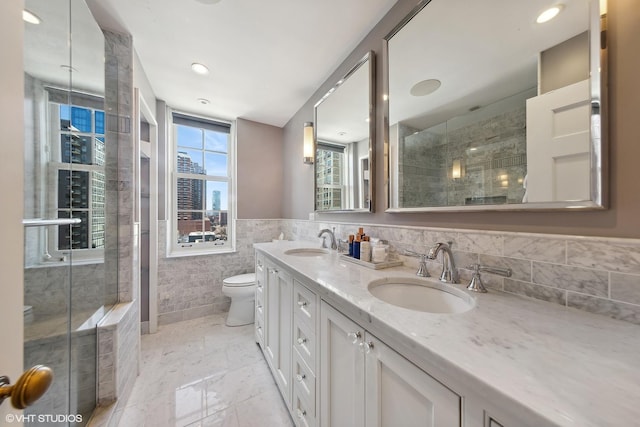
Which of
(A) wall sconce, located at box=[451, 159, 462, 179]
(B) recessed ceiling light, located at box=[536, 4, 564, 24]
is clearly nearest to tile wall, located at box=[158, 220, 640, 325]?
(A) wall sconce, located at box=[451, 159, 462, 179]

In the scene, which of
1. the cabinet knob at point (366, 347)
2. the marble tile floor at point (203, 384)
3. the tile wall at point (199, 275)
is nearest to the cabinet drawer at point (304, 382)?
the marble tile floor at point (203, 384)

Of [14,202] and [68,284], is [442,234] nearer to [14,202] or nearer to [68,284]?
[14,202]

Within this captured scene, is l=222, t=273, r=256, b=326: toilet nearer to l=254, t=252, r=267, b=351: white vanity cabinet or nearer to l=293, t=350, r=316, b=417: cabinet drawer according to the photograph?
l=254, t=252, r=267, b=351: white vanity cabinet

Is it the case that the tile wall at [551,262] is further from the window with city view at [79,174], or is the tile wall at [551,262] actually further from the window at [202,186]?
the window at [202,186]

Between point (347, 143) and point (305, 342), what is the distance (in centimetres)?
143

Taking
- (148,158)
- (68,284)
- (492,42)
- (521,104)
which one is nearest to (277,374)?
(68,284)

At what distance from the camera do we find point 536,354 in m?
0.47

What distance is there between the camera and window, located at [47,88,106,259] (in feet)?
3.57

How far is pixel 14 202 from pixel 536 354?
1.10 metres

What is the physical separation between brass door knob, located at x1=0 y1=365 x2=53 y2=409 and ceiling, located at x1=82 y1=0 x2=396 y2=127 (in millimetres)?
1760

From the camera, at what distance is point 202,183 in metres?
2.81

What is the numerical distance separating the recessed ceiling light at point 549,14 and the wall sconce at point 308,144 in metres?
1.72

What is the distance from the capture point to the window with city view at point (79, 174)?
3.62 ft

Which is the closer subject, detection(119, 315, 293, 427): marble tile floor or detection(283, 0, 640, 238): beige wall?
detection(283, 0, 640, 238): beige wall
